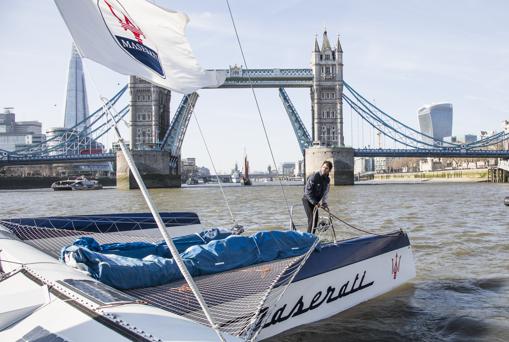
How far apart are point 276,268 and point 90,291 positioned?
1896 millimetres

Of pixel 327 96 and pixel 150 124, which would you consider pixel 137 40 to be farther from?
pixel 327 96

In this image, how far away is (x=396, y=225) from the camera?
1238 centimetres

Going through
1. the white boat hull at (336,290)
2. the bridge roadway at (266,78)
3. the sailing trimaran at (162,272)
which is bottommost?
the white boat hull at (336,290)

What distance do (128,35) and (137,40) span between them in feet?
0.33

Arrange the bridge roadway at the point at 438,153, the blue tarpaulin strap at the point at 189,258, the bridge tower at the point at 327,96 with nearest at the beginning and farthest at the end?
the blue tarpaulin strap at the point at 189,258 < the bridge roadway at the point at 438,153 < the bridge tower at the point at 327,96

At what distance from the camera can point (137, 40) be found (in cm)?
352

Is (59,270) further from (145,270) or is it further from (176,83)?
(176,83)

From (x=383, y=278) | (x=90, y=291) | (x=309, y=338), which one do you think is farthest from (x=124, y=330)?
(x=383, y=278)

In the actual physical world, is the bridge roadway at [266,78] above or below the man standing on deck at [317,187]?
above

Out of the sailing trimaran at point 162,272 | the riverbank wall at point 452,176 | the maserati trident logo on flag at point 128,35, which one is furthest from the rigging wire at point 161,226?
the riverbank wall at point 452,176

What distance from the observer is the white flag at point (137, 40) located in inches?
122

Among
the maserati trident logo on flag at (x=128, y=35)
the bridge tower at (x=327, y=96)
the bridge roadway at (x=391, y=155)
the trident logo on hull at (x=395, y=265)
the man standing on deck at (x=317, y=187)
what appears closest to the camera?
the maserati trident logo on flag at (x=128, y=35)

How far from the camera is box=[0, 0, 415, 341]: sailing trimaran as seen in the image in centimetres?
250

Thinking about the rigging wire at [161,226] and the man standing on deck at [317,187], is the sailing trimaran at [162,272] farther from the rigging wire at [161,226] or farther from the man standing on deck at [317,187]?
the man standing on deck at [317,187]
